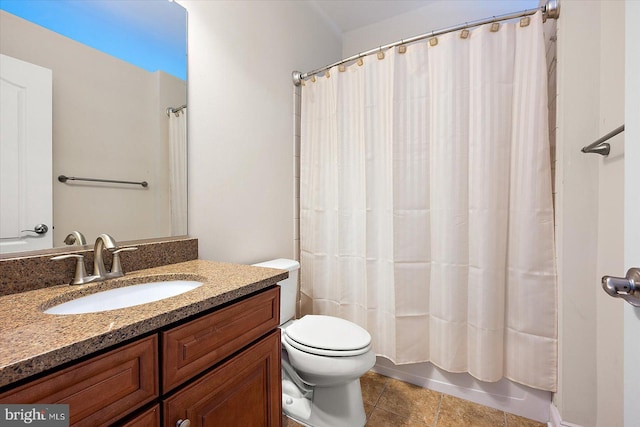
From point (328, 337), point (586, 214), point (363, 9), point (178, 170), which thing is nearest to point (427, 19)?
point (363, 9)

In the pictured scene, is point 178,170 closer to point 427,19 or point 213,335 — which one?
point 213,335

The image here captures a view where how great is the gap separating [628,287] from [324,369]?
1004mm

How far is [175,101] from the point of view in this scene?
4.01ft

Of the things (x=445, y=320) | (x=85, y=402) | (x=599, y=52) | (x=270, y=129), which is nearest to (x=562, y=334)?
(x=445, y=320)

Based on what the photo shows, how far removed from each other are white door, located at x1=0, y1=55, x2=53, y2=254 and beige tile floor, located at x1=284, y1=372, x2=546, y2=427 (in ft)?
4.46

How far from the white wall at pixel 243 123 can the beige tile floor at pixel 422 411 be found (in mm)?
1002

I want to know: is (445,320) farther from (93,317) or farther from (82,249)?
(82,249)

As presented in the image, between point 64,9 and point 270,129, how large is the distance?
3.20 feet

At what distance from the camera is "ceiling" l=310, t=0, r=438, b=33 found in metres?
1.95

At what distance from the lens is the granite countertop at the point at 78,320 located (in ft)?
1.44

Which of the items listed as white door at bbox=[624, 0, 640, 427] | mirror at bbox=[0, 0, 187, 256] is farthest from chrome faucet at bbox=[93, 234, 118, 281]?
white door at bbox=[624, 0, 640, 427]

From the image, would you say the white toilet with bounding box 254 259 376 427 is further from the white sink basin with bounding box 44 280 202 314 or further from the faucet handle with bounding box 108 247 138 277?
the faucet handle with bounding box 108 247 138 277

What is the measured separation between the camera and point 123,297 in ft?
2.89

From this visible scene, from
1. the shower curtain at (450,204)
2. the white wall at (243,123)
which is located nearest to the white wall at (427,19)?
the white wall at (243,123)
